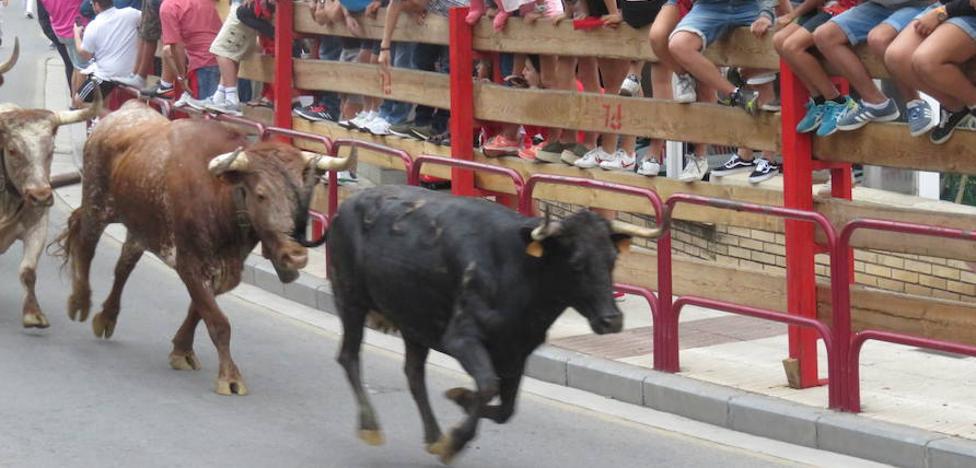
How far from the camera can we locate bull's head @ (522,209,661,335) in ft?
24.9

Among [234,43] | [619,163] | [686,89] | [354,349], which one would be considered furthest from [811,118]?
[234,43]

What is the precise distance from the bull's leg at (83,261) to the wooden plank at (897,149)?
4833 millimetres

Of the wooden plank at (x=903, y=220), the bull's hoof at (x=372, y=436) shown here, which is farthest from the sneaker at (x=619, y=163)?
the bull's hoof at (x=372, y=436)

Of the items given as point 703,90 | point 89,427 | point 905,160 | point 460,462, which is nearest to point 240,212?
point 89,427

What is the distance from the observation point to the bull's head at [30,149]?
11.7 meters

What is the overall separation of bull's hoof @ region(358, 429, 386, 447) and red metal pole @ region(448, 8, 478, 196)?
418 cm

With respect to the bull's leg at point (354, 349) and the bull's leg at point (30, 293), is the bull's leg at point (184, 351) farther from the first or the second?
the bull's leg at point (354, 349)

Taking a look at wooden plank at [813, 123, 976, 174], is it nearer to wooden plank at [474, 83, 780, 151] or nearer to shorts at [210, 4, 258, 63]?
wooden plank at [474, 83, 780, 151]

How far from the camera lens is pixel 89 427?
9148mm

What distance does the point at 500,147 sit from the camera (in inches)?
498

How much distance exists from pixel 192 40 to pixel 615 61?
6.31 meters

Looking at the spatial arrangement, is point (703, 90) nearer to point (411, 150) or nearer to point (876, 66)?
point (876, 66)

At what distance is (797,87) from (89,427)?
13.9 ft

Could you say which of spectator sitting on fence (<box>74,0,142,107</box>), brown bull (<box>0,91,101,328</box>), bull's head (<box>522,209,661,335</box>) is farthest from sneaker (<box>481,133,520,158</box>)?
spectator sitting on fence (<box>74,0,142,107</box>)
